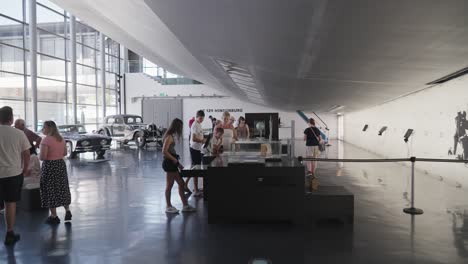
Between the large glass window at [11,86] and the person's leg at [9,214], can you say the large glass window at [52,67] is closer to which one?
the large glass window at [11,86]

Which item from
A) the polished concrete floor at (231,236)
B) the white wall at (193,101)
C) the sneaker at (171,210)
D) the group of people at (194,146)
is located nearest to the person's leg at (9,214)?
the polished concrete floor at (231,236)

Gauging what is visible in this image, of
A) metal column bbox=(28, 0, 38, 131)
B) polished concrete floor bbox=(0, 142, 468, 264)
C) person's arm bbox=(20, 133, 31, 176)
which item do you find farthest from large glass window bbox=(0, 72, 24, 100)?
person's arm bbox=(20, 133, 31, 176)

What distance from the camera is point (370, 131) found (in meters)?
17.4

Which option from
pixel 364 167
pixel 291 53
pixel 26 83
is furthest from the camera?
pixel 26 83

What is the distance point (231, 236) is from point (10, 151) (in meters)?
2.88

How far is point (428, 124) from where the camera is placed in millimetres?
9875

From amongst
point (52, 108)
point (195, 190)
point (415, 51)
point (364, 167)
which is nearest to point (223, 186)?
point (195, 190)

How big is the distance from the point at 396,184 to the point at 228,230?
515 cm

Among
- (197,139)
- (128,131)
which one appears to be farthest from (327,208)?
(128,131)

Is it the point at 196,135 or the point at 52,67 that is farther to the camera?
the point at 52,67

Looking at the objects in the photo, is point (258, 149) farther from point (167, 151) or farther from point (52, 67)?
point (52, 67)

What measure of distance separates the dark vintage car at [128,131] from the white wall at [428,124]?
37.4 ft

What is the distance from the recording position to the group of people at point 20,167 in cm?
421

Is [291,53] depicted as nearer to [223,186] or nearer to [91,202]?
[223,186]
